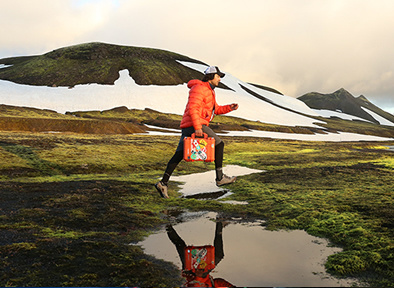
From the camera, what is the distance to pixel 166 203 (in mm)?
11289

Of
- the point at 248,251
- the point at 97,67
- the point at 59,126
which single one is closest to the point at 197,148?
the point at 248,251

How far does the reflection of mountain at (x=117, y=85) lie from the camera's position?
116875 mm

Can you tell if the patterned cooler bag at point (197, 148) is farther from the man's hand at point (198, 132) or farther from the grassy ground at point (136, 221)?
the grassy ground at point (136, 221)

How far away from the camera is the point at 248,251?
6371 millimetres

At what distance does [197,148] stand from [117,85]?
13386cm

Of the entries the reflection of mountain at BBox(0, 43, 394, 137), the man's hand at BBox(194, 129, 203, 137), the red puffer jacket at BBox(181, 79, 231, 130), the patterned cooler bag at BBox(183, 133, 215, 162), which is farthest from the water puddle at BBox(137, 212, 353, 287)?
the reflection of mountain at BBox(0, 43, 394, 137)

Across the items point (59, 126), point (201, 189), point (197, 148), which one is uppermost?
point (197, 148)

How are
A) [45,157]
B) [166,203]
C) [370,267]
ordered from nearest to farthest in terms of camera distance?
[370,267], [166,203], [45,157]

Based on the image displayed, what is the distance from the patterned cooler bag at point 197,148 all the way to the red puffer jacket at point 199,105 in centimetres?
46

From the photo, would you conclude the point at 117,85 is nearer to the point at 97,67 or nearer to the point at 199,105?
the point at 97,67

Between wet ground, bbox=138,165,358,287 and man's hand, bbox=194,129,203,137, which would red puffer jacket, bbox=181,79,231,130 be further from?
wet ground, bbox=138,165,358,287

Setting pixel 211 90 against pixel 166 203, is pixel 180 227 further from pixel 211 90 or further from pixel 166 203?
pixel 211 90

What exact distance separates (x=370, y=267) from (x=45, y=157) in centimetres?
2210

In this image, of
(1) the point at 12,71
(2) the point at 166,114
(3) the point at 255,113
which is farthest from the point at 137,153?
(1) the point at 12,71
